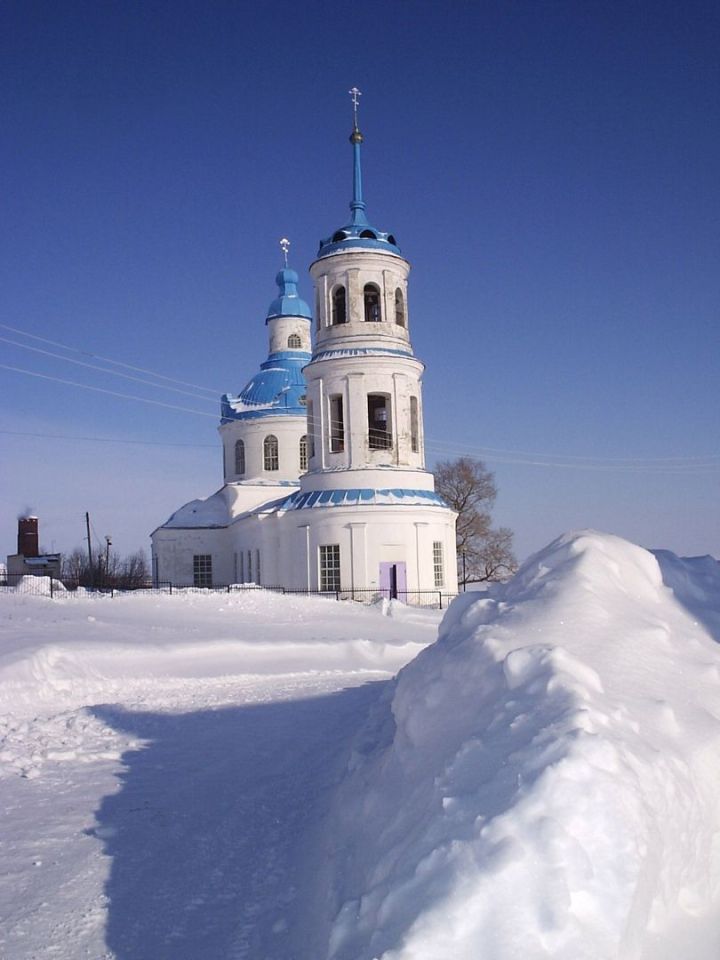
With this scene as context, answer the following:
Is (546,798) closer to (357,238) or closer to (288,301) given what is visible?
(357,238)

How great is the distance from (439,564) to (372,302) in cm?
→ 938

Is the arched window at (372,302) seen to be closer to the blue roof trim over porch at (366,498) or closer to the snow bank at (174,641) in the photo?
the blue roof trim over porch at (366,498)

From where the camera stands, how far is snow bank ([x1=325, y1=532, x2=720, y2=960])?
3312mm

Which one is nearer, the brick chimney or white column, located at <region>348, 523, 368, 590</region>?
white column, located at <region>348, 523, 368, 590</region>

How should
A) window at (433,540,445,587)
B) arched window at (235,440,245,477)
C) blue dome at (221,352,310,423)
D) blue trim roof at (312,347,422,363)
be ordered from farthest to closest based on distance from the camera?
arched window at (235,440,245,477), blue dome at (221,352,310,423), blue trim roof at (312,347,422,363), window at (433,540,445,587)

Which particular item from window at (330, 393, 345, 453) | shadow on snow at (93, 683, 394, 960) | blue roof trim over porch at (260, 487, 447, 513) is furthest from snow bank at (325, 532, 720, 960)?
window at (330, 393, 345, 453)

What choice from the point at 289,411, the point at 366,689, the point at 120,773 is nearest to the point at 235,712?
the point at 366,689

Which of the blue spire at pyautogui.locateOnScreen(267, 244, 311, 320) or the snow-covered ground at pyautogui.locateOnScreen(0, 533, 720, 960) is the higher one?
the blue spire at pyautogui.locateOnScreen(267, 244, 311, 320)

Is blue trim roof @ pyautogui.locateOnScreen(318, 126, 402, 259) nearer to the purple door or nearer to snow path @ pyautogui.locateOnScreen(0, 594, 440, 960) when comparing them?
the purple door

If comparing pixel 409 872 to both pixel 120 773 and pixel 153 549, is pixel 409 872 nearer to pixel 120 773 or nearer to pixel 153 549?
pixel 120 773

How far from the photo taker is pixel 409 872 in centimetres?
373

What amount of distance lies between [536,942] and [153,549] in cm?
3741

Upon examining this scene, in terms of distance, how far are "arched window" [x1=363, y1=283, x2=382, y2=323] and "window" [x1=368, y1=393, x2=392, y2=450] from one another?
273cm

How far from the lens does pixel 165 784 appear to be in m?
7.48
